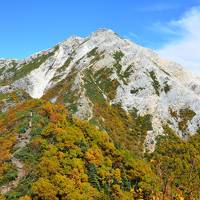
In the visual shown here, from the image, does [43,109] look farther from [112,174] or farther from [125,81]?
[125,81]

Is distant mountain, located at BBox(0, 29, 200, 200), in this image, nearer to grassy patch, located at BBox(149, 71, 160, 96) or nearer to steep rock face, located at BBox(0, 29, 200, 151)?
steep rock face, located at BBox(0, 29, 200, 151)

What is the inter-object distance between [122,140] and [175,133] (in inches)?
932

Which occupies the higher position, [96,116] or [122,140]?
[96,116]

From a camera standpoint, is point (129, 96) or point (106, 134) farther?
point (129, 96)

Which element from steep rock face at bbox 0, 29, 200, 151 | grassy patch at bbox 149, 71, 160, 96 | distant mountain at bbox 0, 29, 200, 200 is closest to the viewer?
distant mountain at bbox 0, 29, 200, 200

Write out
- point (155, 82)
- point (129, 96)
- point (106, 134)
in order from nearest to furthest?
point (106, 134) < point (129, 96) < point (155, 82)

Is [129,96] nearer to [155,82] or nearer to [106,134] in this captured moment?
[155,82]

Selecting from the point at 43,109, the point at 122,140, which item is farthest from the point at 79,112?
the point at 43,109

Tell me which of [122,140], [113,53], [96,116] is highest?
[113,53]

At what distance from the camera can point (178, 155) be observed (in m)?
118

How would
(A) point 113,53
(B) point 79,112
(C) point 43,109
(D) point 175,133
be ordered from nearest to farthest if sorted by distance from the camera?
(C) point 43,109, (B) point 79,112, (D) point 175,133, (A) point 113,53

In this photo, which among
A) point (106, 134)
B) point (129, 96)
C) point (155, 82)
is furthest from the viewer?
point (155, 82)

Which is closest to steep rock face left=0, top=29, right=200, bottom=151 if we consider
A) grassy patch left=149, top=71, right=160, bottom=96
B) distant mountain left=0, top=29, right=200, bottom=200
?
grassy patch left=149, top=71, right=160, bottom=96

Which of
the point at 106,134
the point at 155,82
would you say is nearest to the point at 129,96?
the point at 155,82
